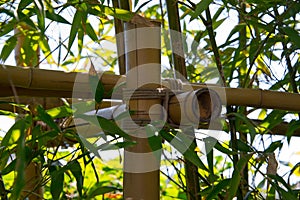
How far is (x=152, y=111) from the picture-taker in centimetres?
86

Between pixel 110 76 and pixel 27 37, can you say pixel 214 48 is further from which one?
pixel 27 37

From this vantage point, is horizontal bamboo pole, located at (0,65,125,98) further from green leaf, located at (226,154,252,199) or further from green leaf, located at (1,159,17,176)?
green leaf, located at (226,154,252,199)

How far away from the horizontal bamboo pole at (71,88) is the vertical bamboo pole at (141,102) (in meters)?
0.03

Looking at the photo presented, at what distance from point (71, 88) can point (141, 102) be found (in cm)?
10

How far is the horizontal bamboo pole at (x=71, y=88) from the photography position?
832mm

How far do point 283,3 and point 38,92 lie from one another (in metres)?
0.49

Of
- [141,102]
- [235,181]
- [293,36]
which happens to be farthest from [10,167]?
[293,36]

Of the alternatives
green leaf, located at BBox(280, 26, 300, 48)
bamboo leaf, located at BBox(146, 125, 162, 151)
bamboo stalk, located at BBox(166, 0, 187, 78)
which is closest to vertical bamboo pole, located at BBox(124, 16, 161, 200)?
bamboo leaf, located at BBox(146, 125, 162, 151)

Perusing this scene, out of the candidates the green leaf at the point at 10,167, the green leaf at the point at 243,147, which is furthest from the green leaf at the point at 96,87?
the green leaf at the point at 243,147

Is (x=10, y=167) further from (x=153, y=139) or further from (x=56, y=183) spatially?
(x=153, y=139)

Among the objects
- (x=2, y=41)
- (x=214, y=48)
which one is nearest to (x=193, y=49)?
(x=214, y=48)

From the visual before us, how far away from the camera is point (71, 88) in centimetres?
88

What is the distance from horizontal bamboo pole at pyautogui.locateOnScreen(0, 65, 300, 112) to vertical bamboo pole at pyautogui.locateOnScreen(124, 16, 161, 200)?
32 mm

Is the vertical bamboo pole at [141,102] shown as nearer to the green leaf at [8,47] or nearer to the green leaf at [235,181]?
the green leaf at [235,181]
